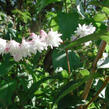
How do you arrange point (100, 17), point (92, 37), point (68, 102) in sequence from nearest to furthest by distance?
point (92, 37) < point (68, 102) < point (100, 17)

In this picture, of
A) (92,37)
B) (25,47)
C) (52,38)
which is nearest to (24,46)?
(25,47)

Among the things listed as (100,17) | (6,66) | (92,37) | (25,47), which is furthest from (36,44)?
(92,37)

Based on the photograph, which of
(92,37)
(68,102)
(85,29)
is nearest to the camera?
(92,37)

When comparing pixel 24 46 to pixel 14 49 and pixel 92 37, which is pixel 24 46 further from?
pixel 92 37

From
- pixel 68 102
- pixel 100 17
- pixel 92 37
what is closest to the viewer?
pixel 92 37

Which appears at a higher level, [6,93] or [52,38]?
[52,38]

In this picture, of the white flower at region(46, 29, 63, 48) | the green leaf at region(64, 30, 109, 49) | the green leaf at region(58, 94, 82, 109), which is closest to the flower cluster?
the white flower at region(46, 29, 63, 48)

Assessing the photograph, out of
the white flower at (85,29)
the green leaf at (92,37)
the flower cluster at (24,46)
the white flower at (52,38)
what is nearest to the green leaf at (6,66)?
the flower cluster at (24,46)

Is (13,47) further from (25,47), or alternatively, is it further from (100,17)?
(100,17)

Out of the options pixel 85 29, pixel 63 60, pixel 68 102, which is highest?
pixel 85 29

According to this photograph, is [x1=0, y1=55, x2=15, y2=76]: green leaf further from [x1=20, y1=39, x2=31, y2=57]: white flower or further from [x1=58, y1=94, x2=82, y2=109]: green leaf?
[x1=58, y1=94, x2=82, y2=109]: green leaf

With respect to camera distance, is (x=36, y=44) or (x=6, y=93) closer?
(x=6, y=93)

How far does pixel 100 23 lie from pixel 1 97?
0.48 metres

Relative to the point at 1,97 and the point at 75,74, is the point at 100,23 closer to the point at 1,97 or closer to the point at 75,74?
the point at 75,74
